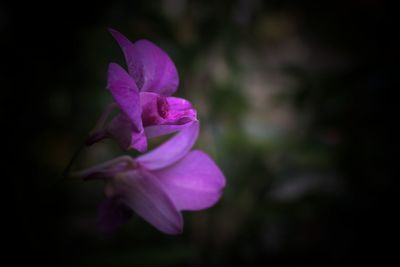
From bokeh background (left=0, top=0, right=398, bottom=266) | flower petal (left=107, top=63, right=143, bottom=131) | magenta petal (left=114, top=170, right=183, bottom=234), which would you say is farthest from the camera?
bokeh background (left=0, top=0, right=398, bottom=266)

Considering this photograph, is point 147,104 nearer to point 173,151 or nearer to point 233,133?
point 173,151

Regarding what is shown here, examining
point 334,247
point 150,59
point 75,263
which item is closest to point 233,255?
point 334,247

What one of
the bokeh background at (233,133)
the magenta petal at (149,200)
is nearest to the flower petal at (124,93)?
the magenta petal at (149,200)

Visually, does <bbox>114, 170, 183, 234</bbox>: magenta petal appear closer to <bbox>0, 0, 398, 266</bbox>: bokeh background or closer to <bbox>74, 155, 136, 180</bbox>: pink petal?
<bbox>74, 155, 136, 180</bbox>: pink petal

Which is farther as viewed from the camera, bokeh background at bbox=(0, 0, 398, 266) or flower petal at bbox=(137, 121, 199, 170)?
bokeh background at bbox=(0, 0, 398, 266)

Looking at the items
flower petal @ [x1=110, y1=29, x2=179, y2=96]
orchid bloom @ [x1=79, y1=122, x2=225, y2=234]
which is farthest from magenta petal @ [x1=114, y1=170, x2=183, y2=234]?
flower petal @ [x1=110, y1=29, x2=179, y2=96]

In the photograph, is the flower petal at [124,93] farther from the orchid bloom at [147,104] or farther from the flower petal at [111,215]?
the flower petal at [111,215]

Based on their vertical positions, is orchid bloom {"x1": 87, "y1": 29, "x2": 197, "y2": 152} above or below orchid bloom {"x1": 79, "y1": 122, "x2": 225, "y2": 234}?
above

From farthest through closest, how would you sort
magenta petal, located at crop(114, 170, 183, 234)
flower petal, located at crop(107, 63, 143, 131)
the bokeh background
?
the bokeh background, magenta petal, located at crop(114, 170, 183, 234), flower petal, located at crop(107, 63, 143, 131)
